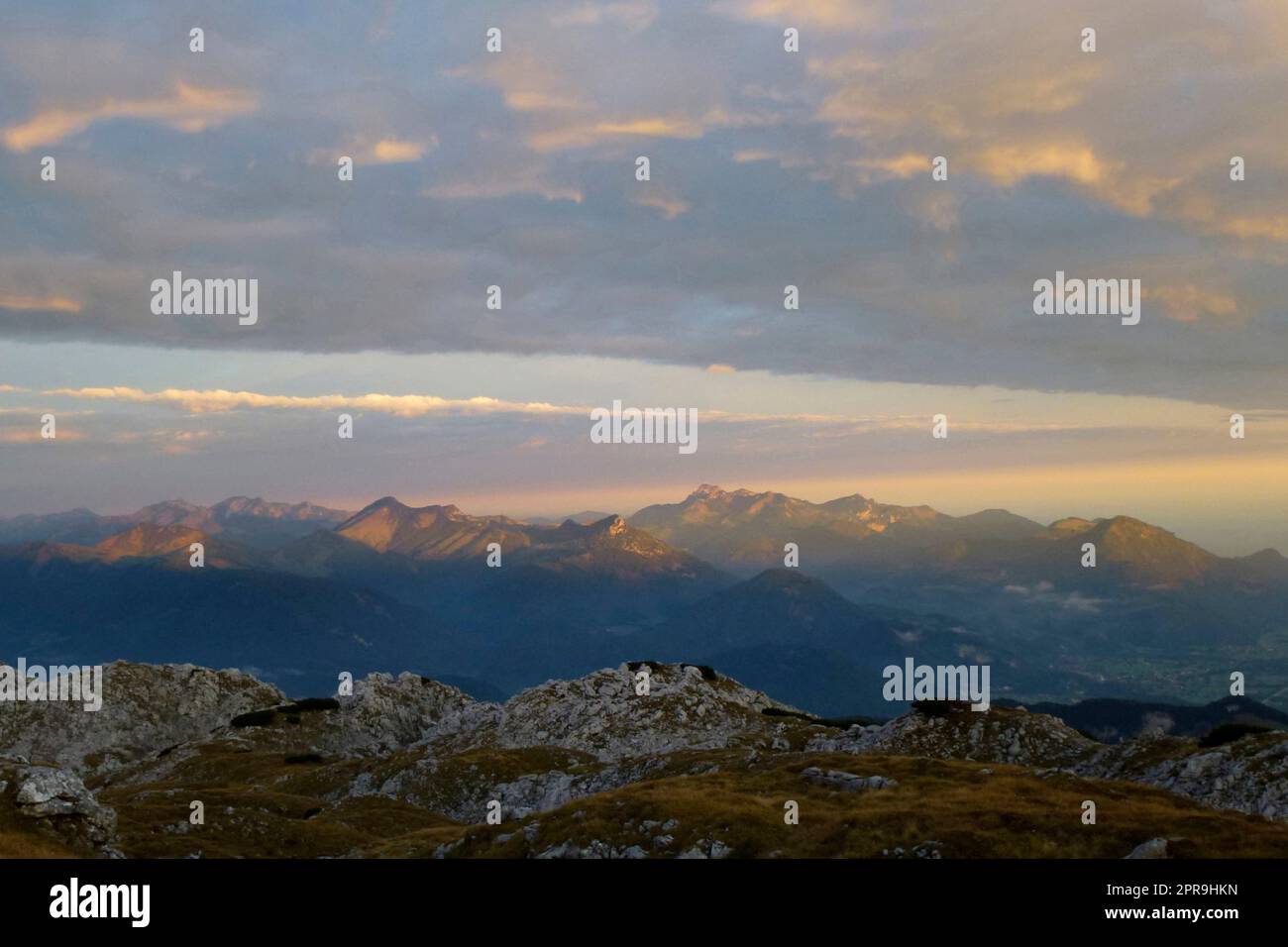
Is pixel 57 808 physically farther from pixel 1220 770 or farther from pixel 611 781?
pixel 1220 770

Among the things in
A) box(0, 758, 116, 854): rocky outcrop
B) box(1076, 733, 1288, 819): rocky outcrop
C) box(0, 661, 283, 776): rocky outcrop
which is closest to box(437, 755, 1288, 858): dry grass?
box(1076, 733, 1288, 819): rocky outcrop

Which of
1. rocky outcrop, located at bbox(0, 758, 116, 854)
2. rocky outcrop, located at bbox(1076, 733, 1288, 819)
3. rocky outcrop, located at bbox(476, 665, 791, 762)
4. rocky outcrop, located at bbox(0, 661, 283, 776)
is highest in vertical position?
rocky outcrop, located at bbox(0, 758, 116, 854)

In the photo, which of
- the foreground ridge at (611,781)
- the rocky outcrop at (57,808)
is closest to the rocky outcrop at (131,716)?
the foreground ridge at (611,781)

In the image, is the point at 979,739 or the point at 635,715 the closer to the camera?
the point at 979,739

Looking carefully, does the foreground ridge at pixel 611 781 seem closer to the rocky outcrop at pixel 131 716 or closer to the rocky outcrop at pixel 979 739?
the rocky outcrop at pixel 979 739

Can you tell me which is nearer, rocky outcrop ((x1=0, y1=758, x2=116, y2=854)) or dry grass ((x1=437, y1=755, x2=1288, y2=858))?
→ dry grass ((x1=437, y1=755, x2=1288, y2=858))

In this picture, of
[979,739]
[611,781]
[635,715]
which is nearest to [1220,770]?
[979,739]

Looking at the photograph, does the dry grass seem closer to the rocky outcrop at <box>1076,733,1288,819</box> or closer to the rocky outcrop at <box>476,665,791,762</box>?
the rocky outcrop at <box>1076,733,1288,819</box>

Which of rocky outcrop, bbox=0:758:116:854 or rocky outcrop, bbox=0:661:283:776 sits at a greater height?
rocky outcrop, bbox=0:758:116:854

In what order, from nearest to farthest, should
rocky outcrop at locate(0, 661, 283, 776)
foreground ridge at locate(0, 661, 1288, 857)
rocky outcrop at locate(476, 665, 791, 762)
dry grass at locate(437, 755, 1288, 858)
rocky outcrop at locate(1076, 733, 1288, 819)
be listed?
dry grass at locate(437, 755, 1288, 858) → foreground ridge at locate(0, 661, 1288, 857) → rocky outcrop at locate(1076, 733, 1288, 819) → rocky outcrop at locate(476, 665, 791, 762) → rocky outcrop at locate(0, 661, 283, 776)
